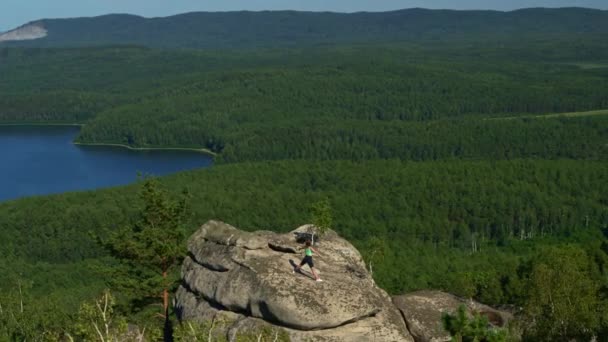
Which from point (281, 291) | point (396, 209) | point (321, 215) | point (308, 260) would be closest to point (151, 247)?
point (321, 215)

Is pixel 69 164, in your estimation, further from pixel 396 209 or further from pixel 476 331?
pixel 476 331

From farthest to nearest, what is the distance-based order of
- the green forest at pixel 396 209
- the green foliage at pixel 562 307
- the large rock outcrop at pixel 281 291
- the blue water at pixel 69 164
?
the blue water at pixel 69 164, the green forest at pixel 396 209, the green foliage at pixel 562 307, the large rock outcrop at pixel 281 291

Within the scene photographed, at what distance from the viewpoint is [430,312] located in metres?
28.4

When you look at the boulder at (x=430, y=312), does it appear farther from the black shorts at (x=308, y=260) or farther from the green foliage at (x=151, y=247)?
the green foliage at (x=151, y=247)

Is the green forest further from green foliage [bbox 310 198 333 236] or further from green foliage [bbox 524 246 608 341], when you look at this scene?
green foliage [bbox 310 198 333 236]

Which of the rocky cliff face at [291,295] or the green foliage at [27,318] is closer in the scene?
the rocky cliff face at [291,295]

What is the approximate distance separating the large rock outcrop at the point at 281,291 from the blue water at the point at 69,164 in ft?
304

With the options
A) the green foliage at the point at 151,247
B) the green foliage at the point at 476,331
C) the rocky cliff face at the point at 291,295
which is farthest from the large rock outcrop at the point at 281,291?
the green foliage at the point at 476,331

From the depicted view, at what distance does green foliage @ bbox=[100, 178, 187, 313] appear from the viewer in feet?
98.2

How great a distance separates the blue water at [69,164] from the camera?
129500 mm

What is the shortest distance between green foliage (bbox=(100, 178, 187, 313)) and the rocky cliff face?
103 centimetres

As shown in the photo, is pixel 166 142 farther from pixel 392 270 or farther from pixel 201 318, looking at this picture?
pixel 201 318

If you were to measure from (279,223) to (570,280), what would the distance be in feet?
175

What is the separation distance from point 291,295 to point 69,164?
135 meters
